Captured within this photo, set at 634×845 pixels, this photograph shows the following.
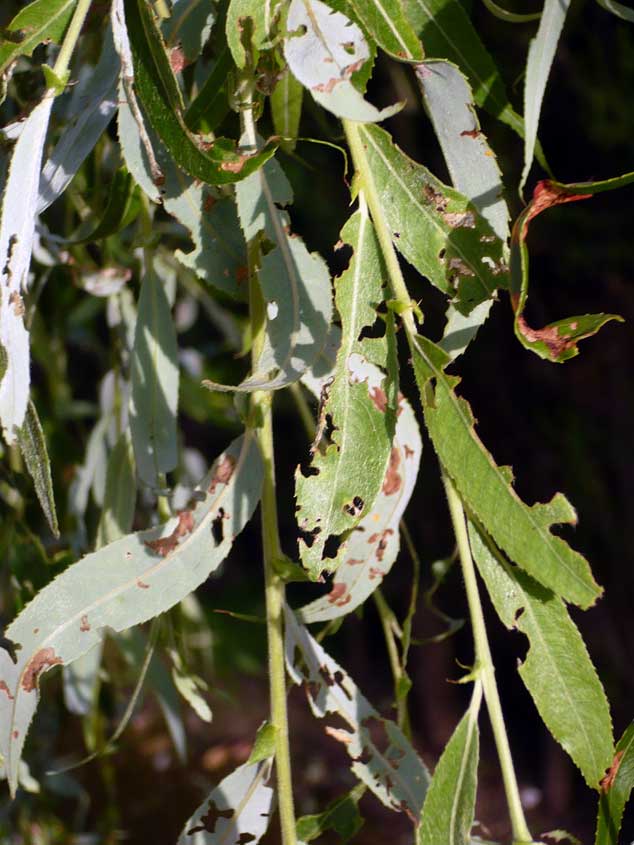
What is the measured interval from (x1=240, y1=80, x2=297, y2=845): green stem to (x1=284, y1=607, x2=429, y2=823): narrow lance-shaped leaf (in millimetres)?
47

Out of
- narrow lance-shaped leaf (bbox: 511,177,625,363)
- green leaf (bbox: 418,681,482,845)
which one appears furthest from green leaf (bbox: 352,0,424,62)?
green leaf (bbox: 418,681,482,845)

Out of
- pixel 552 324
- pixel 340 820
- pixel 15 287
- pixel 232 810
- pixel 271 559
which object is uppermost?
→ pixel 15 287

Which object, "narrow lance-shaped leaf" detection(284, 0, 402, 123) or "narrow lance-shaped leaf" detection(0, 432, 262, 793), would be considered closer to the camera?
"narrow lance-shaped leaf" detection(284, 0, 402, 123)

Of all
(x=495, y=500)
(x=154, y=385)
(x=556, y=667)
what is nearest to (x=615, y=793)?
(x=556, y=667)

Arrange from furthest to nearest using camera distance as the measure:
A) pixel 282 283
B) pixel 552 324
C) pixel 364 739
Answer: pixel 364 739, pixel 282 283, pixel 552 324

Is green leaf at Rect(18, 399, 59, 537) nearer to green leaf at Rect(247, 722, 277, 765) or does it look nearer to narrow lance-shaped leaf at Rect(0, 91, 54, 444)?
narrow lance-shaped leaf at Rect(0, 91, 54, 444)

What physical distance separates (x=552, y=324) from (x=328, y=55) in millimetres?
172

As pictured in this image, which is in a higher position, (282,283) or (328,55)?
(328,55)

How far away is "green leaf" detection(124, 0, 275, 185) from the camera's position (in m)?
0.51

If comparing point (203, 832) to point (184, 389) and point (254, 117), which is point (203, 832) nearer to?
point (254, 117)

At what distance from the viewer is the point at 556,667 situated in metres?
0.55

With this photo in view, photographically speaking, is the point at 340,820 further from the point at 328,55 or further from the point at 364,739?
the point at 328,55

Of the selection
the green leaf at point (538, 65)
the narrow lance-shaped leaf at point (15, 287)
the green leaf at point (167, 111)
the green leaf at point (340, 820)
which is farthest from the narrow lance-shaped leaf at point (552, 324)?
the green leaf at point (340, 820)

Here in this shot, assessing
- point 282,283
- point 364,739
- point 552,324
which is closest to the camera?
point 552,324
